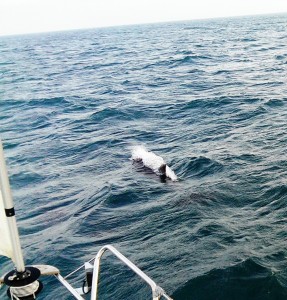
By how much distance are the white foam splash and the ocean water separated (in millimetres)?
335

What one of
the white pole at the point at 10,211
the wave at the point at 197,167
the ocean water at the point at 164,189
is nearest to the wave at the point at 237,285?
the ocean water at the point at 164,189

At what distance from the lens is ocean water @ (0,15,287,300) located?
7812 millimetres

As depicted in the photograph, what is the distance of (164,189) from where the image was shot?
1177 centimetres

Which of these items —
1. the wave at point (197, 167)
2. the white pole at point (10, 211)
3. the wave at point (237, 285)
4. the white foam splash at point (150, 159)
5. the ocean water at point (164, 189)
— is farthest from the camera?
the white foam splash at point (150, 159)

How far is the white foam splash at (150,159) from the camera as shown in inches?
508

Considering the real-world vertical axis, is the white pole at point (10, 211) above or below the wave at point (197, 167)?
above

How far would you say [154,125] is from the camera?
64.6 feet

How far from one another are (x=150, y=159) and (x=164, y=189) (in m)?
2.58

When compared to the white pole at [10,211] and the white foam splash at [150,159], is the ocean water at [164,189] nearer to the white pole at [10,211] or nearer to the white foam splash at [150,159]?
the white foam splash at [150,159]

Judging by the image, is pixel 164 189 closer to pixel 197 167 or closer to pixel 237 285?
pixel 197 167

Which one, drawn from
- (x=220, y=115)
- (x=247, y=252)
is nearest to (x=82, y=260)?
(x=247, y=252)

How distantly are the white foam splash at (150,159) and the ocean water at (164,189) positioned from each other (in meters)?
0.34

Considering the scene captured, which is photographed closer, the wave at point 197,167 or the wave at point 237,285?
the wave at point 237,285

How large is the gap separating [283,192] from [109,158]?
23.6ft
